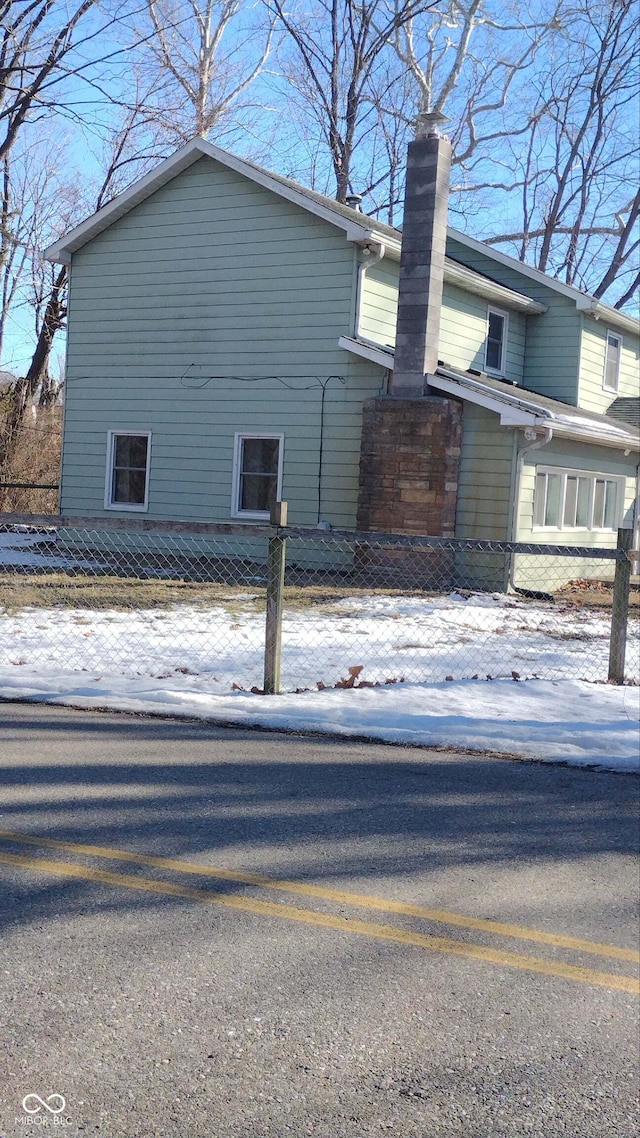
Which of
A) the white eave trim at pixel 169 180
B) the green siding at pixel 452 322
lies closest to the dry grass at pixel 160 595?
the green siding at pixel 452 322

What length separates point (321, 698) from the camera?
8.20 meters

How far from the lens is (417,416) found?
1662 cm

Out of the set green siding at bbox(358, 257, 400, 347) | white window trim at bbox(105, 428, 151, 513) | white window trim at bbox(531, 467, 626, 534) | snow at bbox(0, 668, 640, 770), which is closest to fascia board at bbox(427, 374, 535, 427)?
white window trim at bbox(531, 467, 626, 534)

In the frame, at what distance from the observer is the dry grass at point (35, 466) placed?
83.8 ft

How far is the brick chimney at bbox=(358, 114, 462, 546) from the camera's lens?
16.6 m

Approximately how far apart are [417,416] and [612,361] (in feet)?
29.0

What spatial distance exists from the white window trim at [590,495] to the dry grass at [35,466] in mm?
12277

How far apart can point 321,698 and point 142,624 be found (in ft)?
13.4

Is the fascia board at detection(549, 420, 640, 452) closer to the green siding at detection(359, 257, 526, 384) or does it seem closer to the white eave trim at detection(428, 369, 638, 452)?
the white eave trim at detection(428, 369, 638, 452)

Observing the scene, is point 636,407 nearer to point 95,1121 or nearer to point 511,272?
point 511,272

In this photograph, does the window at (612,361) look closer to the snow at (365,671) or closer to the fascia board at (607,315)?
the fascia board at (607,315)

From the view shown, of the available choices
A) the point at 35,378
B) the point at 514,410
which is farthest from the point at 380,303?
the point at 35,378

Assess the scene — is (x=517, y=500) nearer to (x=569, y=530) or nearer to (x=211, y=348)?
(x=569, y=530)

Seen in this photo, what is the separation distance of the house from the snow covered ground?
3.69m
